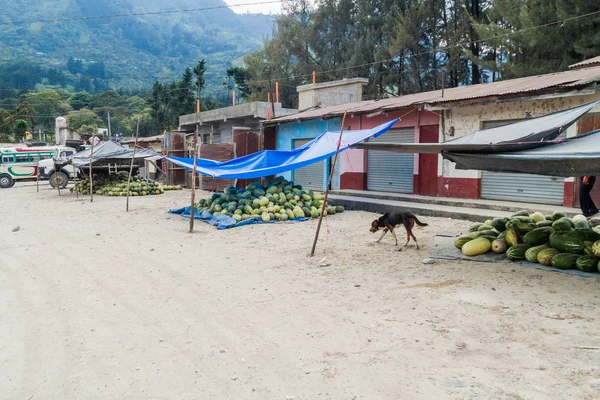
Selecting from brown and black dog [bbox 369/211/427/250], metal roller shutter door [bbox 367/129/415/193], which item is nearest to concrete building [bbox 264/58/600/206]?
metal roller shutter door [bbox 367/129/415/193]

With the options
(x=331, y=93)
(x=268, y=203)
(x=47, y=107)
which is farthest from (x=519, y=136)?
(x=47, y=107)

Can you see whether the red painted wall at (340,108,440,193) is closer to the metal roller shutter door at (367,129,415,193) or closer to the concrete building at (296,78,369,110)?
the metal roller shutter door at (367,129,415,193)

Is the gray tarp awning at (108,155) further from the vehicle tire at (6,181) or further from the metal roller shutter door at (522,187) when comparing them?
the metal roller shutter door at (522,187)

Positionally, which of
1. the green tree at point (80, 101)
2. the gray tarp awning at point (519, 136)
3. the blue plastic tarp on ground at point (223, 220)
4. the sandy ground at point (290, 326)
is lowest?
the sandy ground at point (290, 326)

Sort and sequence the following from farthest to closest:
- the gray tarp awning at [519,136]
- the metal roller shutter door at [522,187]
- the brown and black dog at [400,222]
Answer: the metal roller shutter door at [522,187] < the brown and black dog at [400,222] < the gray tarp awning at [519,136]

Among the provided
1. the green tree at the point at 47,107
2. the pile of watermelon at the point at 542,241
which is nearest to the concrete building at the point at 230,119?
the pile of watermelon at the point at 542,241

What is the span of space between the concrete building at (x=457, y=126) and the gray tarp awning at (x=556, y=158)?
4516mm

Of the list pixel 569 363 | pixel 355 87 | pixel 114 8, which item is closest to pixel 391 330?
pixel 569 363

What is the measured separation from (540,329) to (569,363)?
0.62 metres

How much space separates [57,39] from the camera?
13538cm

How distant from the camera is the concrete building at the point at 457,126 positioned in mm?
9070

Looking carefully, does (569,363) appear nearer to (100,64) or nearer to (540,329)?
(540,329)

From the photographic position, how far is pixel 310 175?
16.5 metres

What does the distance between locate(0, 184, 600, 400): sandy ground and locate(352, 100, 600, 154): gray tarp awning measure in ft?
4.76
